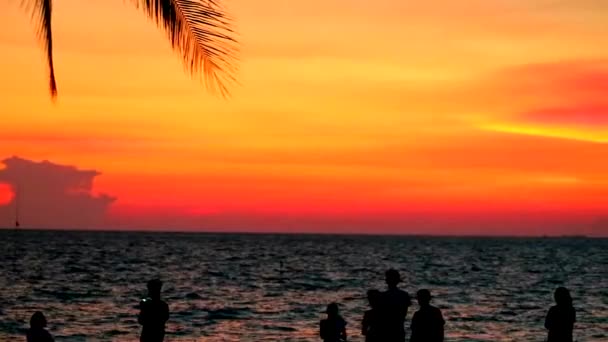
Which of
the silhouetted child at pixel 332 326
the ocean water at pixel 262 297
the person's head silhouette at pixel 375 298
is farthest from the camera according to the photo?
the ocean water at pixel 262 297

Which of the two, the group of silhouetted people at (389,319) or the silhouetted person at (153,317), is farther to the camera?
the silhouetted person at (153,317)

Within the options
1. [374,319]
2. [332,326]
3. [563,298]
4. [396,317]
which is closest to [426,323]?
[396,317]

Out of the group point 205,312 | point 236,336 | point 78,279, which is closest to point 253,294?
point 205,312

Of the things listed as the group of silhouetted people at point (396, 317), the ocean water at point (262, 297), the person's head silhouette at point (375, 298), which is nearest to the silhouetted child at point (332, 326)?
the group of silhouetted people at point (396, 317)

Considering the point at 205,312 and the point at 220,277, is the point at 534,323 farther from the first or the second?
the point at 220,277

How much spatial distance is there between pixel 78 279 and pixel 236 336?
3203 cm

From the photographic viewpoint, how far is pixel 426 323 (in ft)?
44.3

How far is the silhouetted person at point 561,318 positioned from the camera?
1403cm

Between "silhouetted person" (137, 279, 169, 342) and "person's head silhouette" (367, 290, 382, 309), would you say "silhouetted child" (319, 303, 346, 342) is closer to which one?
"person's head silhouette" (367, 290, 382, 309)

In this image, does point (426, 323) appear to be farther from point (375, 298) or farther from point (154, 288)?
point (154, 288)

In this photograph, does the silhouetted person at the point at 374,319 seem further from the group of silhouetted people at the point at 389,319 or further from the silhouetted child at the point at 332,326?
the silhouetted child at the point at 332,326

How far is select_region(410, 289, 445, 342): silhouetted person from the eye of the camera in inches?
531

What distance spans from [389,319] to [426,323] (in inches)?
19.6

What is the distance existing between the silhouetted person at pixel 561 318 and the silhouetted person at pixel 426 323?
5.46 feet
